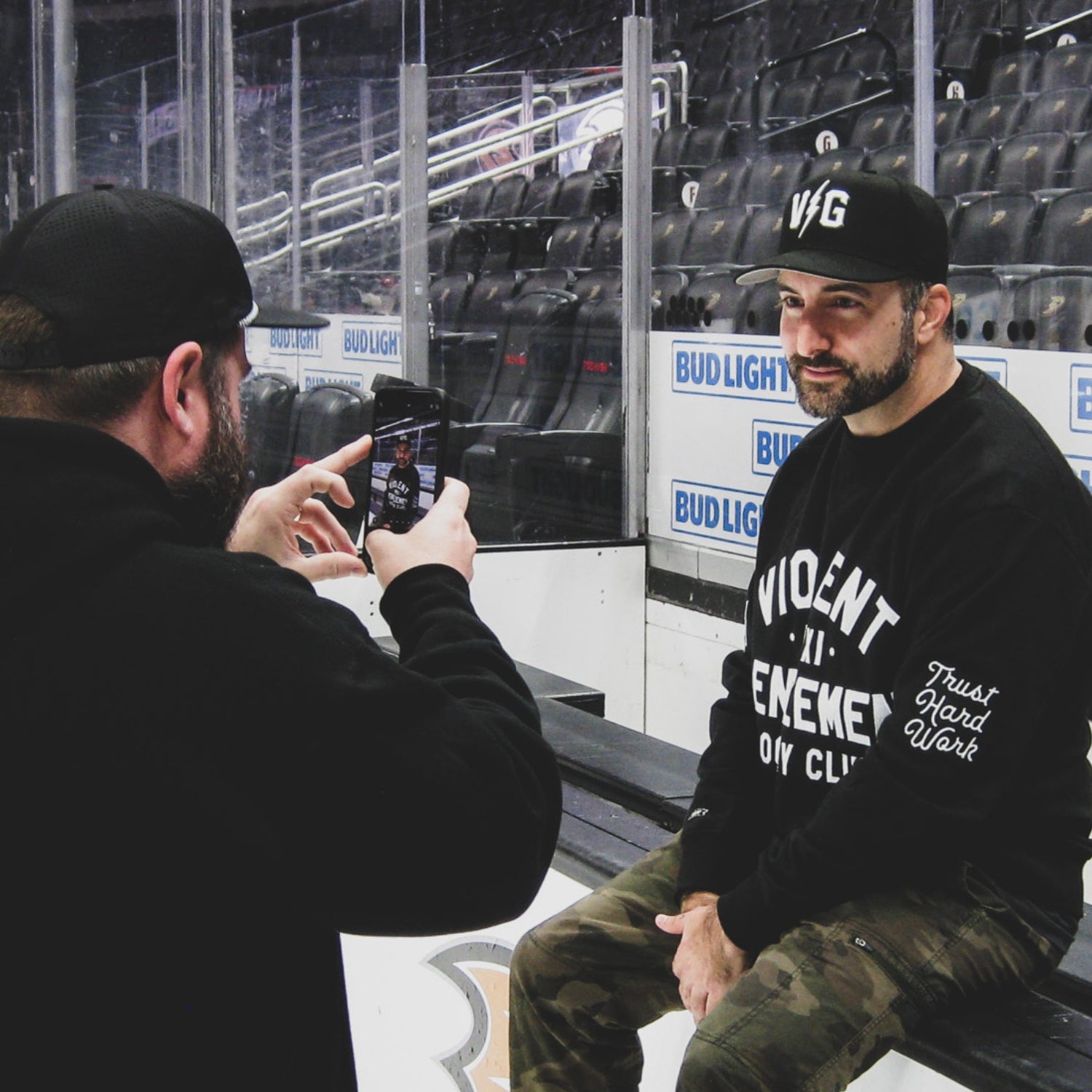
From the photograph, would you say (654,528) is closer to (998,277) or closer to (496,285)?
(496,285)

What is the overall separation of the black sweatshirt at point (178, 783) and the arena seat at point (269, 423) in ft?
12.9

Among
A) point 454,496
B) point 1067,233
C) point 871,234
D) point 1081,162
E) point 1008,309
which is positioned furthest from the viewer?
point 1081,162

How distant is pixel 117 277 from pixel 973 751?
104 centimetres

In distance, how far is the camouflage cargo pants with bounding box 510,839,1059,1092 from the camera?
1.64 m

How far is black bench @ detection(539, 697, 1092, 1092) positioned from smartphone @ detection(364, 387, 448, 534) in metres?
0.76

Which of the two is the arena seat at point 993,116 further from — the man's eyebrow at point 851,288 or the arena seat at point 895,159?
the man's eyebrow at point 851,288

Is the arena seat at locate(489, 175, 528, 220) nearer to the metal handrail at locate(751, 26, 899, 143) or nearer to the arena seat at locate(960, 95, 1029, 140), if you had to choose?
the metal handrail at locate(751, 26, 899, 143)

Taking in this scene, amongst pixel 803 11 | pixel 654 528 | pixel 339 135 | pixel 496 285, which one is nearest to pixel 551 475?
pixel 654 528

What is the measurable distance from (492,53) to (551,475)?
4.72ft

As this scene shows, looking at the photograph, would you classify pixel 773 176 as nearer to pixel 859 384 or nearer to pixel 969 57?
pixel 969 57

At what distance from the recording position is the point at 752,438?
15.3 ft

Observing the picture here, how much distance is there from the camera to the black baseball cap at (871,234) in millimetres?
1976

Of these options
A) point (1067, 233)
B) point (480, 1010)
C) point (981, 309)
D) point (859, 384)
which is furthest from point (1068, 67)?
point (480, 1010)

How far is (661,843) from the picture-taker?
250 cm
